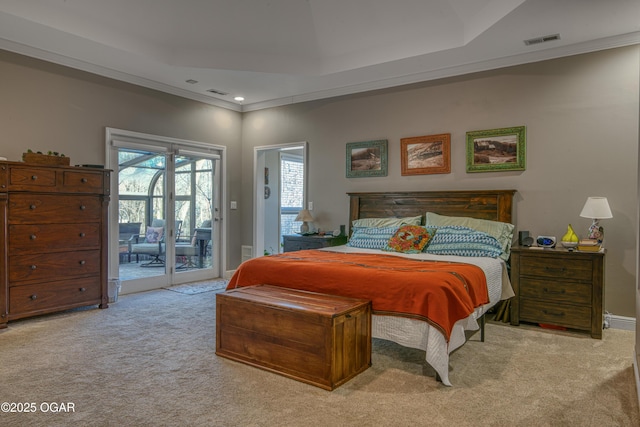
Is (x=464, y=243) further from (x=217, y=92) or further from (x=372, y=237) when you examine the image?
(x=217, y=92)

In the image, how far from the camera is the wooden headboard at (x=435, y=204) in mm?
4336

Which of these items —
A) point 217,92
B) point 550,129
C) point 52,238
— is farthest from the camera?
point 217,92

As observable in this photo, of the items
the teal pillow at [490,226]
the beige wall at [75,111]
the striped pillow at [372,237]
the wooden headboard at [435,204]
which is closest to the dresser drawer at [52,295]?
the beige wall at [75,111]

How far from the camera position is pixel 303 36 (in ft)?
15.2

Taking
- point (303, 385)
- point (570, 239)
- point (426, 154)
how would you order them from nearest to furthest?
1. point (303, 385)
2. point (570, 239)
3. point (426, 154)

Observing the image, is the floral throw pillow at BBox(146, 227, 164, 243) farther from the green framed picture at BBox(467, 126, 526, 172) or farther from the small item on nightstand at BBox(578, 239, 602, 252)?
the small item on nightstand at BBox(578, 239, 602, 252)

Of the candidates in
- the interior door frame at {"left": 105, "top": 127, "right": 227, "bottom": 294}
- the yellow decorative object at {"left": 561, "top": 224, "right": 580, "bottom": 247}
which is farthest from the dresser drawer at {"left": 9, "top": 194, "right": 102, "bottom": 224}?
the yellow decorative object at {"left": 561, "top": 224, "right": 580, "bottom": 247}

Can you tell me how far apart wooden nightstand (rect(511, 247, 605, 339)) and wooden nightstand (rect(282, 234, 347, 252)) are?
7.10 ft

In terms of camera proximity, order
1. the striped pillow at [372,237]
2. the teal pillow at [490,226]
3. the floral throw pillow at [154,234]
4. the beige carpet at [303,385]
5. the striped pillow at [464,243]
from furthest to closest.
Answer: the floral throw pillow at [154,234] < the striped pillow at [372,237] < the teal pillow at [490,226] < the striped pillow at [464,243] < the beige carpet at [303,385]

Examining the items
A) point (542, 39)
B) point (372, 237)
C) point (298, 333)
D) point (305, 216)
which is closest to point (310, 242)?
point (305, 216)

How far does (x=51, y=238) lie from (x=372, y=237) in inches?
127

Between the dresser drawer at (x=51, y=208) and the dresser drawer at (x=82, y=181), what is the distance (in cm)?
8

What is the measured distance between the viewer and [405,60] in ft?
14.7

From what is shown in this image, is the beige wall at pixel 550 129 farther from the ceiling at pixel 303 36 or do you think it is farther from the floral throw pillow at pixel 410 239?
the floral throw pillow at pixel 410 239
